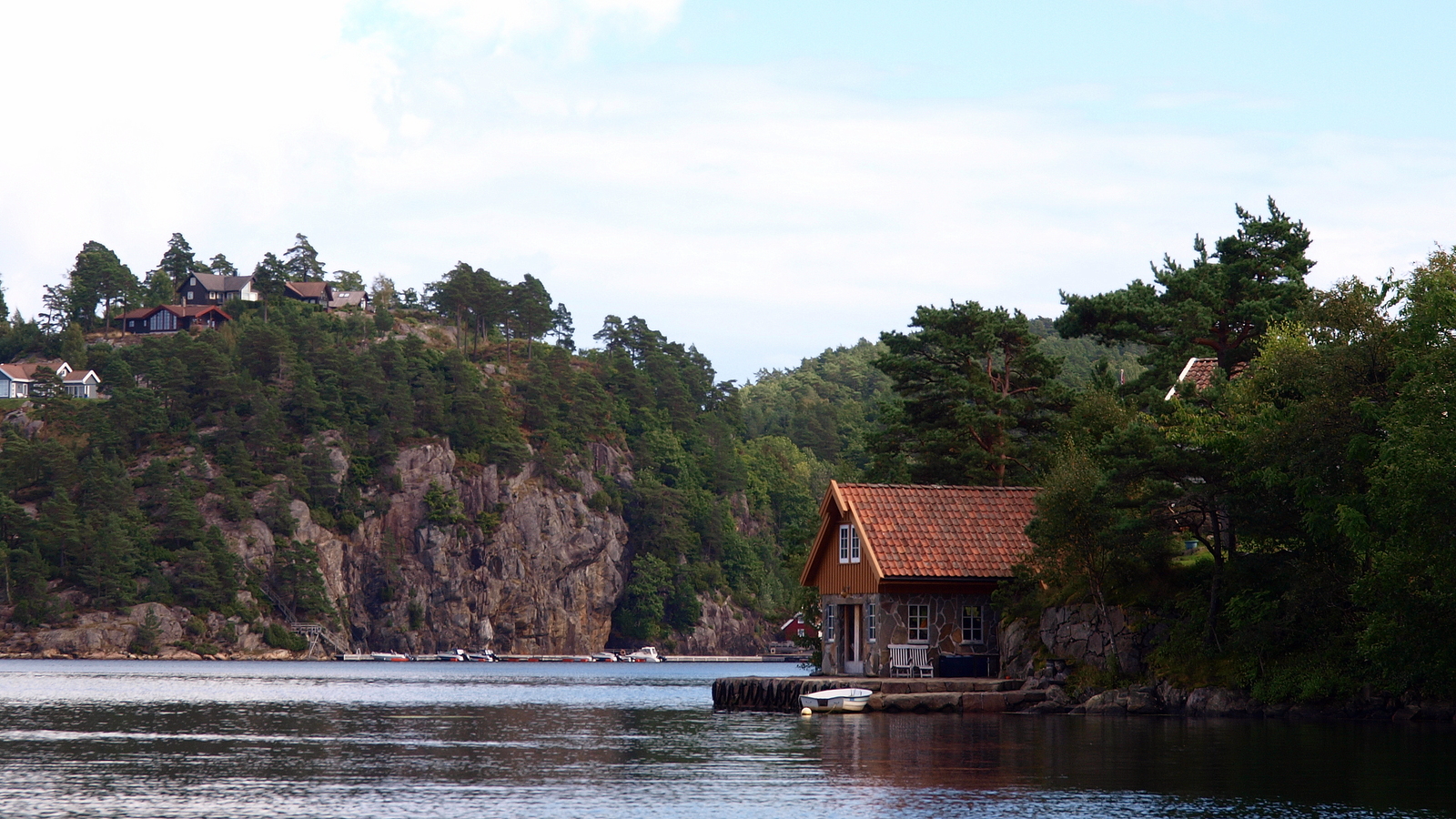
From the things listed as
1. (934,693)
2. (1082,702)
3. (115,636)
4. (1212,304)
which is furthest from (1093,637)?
(115,636)

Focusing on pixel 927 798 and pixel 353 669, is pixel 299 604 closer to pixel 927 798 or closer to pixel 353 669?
pixel 353 669

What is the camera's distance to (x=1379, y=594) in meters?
39.1

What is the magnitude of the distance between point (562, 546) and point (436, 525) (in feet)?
53.8

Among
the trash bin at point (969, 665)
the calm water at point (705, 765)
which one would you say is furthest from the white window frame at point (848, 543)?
the calm water at point (705, 765)

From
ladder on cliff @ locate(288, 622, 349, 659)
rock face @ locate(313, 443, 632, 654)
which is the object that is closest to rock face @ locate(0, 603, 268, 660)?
ladder on cliff @ locate(288, 622, 349, 659)

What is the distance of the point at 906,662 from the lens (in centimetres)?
5072

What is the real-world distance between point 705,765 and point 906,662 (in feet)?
61.0

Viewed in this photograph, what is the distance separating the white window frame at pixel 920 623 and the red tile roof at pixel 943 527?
1.82 meters

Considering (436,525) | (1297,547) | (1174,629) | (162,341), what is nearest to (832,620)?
(1174,629)

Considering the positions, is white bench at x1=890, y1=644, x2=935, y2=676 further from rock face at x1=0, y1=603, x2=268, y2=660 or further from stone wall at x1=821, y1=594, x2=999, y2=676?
rock face at x1=0, y1=603, x2=268, y2=660

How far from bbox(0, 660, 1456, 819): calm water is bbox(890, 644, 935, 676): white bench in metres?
4.06

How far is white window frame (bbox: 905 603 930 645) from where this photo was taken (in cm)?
5078

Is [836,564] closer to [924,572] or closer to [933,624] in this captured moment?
[933,624]

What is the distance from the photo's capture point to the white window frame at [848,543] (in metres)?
51.7
